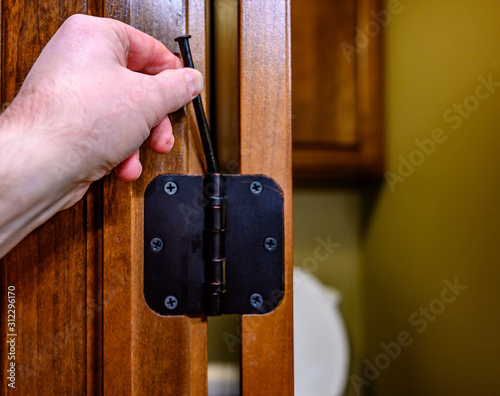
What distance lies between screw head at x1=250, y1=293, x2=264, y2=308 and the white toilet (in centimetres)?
96

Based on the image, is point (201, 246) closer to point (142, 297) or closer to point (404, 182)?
point (142, 297)

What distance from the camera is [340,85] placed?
145cm

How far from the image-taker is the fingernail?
1.04 ft

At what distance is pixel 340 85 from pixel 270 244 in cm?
124

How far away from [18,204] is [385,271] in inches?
53.7

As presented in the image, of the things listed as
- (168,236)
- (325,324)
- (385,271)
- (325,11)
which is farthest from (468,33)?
(168,236)

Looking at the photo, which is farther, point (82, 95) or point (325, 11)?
point (325, 11)

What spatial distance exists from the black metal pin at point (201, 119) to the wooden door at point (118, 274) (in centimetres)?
2

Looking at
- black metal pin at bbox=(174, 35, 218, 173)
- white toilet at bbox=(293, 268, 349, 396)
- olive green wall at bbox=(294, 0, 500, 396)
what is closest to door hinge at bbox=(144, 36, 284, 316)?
black metal pin at bbox=(174, 35, 218, 173)

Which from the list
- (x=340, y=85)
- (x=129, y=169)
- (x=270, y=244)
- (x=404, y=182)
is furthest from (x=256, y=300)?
(x=340, y=85)

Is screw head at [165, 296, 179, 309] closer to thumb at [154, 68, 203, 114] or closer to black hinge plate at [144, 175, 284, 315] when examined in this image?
black hinge plate at [144, 175, 284, 315]

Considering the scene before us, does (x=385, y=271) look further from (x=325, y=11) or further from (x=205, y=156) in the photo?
(x=205, y=156)

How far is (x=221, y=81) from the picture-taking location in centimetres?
44

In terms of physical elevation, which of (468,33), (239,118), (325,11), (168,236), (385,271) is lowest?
(385,271)
